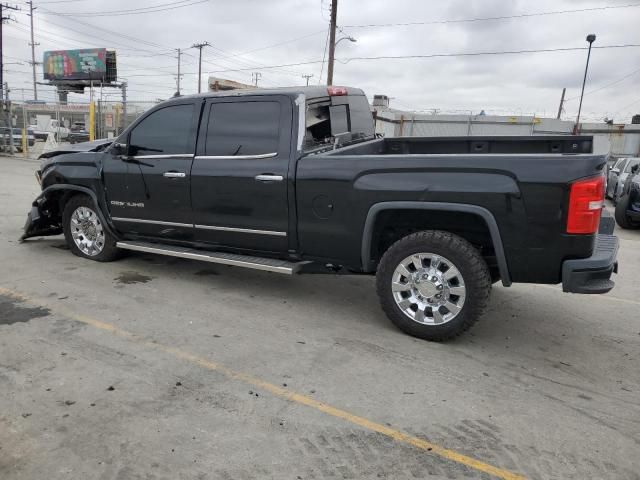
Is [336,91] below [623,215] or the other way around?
the other way around

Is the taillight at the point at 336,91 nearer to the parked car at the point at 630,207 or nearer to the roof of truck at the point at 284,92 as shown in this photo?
the roof of truck at the point at 284,92

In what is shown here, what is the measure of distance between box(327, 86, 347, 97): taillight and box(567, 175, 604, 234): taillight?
8.28 ft

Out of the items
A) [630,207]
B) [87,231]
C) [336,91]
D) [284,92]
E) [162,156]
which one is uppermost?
[336,91]

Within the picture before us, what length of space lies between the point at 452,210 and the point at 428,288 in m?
0.64

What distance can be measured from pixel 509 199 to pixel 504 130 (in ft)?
67.2

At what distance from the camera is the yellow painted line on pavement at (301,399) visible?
2559 millimetres

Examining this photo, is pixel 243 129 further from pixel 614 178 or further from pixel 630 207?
pixel 614 178

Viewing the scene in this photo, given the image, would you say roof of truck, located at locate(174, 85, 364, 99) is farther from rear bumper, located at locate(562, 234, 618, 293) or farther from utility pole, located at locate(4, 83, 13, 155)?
utility pole, located at locate(4, 83, 13, 155)

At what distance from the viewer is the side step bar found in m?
4.45

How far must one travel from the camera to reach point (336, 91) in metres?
5.10

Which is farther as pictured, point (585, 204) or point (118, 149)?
point (118, 149)

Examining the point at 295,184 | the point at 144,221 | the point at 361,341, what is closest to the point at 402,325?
the point at 361,341

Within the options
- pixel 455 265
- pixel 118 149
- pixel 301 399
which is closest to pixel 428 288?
pixel 455 265

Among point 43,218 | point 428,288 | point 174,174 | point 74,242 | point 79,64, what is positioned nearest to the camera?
point 428,288
